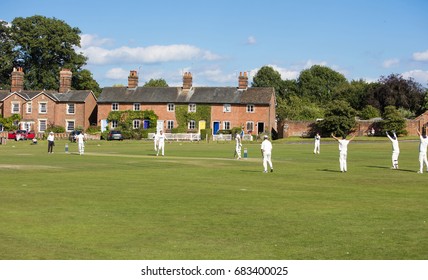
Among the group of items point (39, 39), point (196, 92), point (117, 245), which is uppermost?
point (39, 39)

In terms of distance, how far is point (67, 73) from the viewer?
100875mm

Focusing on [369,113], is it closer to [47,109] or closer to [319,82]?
[47,109]

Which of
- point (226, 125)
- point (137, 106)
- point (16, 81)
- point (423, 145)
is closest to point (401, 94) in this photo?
point (226, 125)

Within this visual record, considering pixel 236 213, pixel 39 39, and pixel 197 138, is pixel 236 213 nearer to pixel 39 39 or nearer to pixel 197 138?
pixel 197 138

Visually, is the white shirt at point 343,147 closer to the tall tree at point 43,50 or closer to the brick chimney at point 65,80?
the brick chimney at point 65,80

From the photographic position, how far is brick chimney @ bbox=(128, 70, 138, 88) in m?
97.0

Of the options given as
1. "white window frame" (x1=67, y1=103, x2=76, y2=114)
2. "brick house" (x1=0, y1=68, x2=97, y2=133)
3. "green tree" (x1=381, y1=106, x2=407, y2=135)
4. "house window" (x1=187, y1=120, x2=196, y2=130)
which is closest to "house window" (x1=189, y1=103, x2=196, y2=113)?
"house window" (x1=187, y1=120, x2=196, y2=130)

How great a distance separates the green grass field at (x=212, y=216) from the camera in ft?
40.3

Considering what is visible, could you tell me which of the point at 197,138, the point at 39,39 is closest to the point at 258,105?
the point at 197,138

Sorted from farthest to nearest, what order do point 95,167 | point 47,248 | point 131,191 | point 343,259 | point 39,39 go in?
point 39,39, point 95,167, point 131,191, point 47,248, point 343,259

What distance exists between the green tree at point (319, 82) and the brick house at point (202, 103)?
176 ft

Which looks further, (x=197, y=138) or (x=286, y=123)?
(x=286, y=123)

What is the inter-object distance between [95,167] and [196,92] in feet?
204

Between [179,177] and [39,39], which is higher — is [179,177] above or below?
below
